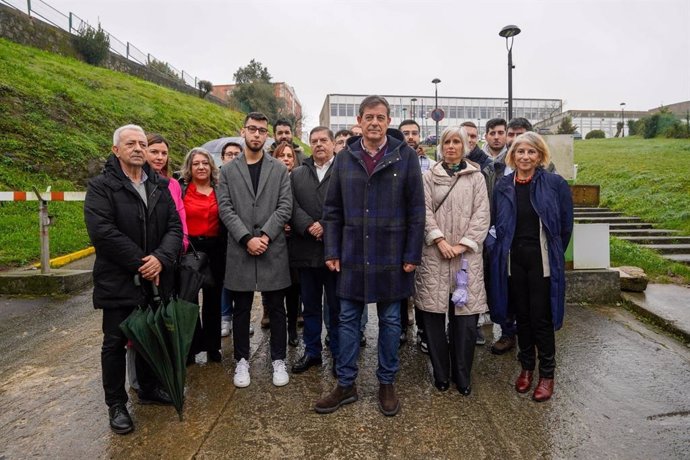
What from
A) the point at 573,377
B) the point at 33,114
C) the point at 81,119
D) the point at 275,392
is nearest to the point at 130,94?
the point at 81,119

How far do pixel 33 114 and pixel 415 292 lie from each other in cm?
1244

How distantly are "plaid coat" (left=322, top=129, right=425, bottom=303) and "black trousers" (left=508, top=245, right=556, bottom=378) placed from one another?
2.87 ft

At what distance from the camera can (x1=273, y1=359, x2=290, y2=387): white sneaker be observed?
345 centimetres

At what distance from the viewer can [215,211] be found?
12.6 feet

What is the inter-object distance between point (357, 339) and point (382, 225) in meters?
0.87

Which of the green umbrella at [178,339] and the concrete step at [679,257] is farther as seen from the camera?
the concrete step at [679,257]

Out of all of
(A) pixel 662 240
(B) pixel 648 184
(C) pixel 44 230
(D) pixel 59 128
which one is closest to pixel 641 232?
(A) pixel 662 240

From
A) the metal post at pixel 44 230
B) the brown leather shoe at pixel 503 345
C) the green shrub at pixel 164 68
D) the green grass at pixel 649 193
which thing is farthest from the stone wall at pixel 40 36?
the green grass at pixel 649 193

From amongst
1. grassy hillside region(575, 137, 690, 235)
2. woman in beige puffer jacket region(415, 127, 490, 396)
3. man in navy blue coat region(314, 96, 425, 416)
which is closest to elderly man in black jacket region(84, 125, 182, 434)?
man in navy blue coat region(314, 96, 425, 416)

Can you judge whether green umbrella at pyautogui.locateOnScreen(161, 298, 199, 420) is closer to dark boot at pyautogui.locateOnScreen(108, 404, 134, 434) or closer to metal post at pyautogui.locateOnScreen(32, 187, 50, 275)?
dark boot at pyautogui.locateOnScreen(108, 404, 134, 434)

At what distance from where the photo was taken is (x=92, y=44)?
20.2 meters

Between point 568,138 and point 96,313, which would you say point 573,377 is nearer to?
point 568,138

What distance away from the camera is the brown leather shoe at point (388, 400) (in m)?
3.01

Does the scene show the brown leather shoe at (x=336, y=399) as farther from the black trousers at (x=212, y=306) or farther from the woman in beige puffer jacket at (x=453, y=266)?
the black trousers at (x=212, y=306)
